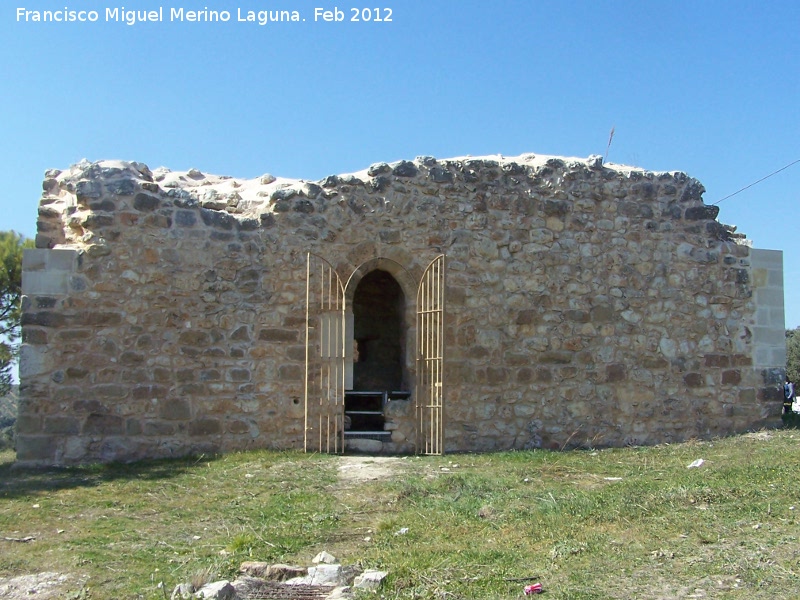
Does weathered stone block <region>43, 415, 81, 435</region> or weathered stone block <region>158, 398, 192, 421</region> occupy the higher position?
weathered stone block <region>158, 398, 192, 421</region>

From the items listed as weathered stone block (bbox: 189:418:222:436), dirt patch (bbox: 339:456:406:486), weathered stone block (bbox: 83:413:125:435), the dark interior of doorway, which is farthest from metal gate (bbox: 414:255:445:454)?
weathered stone block (bbox: 83:413:125:435)

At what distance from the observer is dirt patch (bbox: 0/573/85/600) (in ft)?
14.2

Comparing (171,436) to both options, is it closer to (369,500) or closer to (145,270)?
(145,270)

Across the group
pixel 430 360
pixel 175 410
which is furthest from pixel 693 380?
pixel 175 410

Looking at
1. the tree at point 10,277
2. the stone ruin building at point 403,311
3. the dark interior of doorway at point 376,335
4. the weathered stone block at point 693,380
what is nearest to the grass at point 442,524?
the stone ruin building at point 403,311

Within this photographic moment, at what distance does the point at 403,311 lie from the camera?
9477 millimetres

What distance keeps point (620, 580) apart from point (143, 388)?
573cm

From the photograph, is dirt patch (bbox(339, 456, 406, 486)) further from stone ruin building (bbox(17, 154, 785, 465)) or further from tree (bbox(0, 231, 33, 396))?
tree (bbox(0, 231, 33, 396))

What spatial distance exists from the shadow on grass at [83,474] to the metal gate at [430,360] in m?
2.33

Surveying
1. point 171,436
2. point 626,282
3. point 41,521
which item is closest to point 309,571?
point 41,521

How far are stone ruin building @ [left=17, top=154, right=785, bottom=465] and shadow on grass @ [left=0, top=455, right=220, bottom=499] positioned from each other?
0.28 meters

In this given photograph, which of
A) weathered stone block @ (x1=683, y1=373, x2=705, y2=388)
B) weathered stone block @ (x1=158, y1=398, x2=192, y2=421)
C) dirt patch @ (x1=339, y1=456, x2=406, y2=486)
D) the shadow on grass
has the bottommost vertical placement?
the shadow on grass

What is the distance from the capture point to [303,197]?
899 centimetres

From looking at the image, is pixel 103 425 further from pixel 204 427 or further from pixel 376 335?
pixel 376 335
